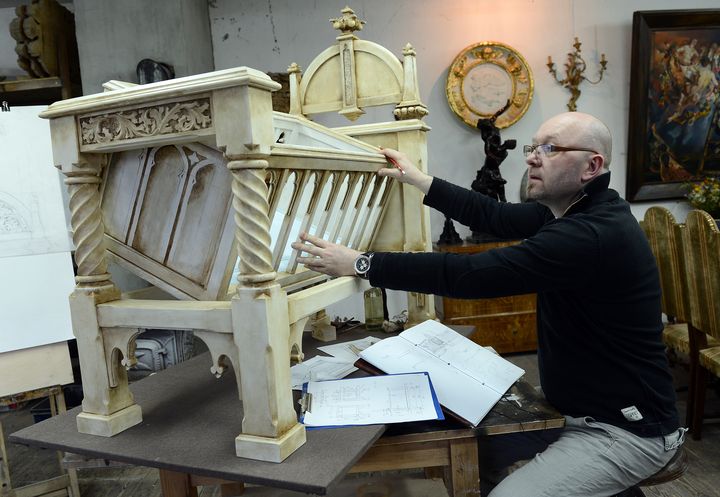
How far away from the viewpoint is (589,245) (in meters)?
1.36

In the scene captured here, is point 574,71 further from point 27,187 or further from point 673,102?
point 27,187

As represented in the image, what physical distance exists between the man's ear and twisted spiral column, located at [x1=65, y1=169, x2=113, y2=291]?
4.30ft

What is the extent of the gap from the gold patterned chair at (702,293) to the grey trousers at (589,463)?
1263mm

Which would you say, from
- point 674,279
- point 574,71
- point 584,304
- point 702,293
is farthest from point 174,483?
point 574,71

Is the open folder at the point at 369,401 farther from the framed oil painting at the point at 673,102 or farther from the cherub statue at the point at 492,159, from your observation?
the framed oil painting at the point at 673,102

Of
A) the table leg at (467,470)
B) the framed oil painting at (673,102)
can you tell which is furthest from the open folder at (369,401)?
the framed oil painting at (673,102)

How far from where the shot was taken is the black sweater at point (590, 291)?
1372 mm

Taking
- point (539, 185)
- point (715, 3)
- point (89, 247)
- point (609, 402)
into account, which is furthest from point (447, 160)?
point (89, 247)

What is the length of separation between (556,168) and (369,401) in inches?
33.5

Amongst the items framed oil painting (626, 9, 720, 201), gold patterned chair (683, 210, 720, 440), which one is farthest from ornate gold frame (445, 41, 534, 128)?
gold patterned chair (683, 210, 720, 440)

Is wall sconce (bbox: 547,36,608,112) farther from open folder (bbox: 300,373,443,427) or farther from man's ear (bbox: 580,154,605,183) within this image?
open folder (bbox: 300,373,443,427)

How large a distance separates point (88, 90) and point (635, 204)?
4333mm

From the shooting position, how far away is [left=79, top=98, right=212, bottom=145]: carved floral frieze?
1133 mm

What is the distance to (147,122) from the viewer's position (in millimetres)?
1178
